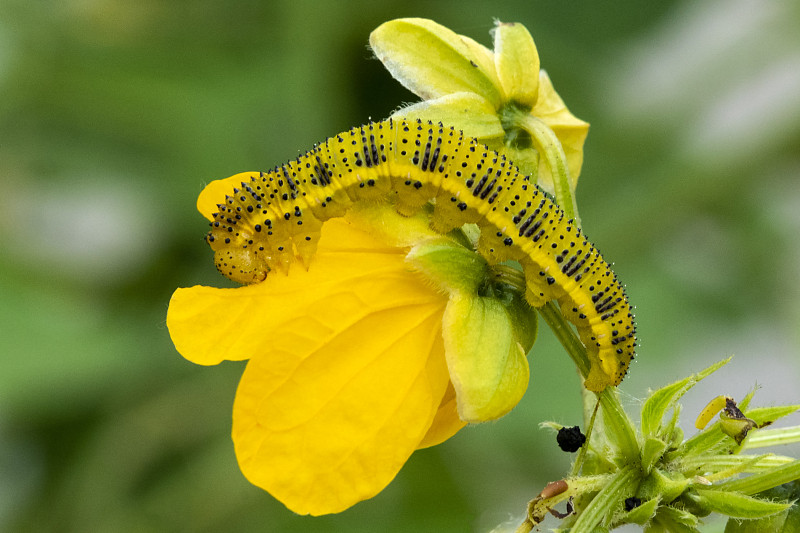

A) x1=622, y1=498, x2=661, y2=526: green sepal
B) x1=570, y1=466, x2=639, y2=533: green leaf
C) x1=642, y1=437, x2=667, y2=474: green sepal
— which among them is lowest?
x1=622, y1=498, x2=661, y2=526: green sepal

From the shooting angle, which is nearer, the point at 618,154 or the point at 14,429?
A: the point at 14,429

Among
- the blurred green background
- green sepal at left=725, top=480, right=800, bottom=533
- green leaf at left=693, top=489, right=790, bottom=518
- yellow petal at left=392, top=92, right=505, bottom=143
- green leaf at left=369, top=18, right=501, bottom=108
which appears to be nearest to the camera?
green leaf at left=693, top=489, right=790, bottom=518

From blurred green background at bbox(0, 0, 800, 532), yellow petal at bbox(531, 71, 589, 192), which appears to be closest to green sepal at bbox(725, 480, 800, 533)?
yellow petal at bbox(531, 71, 589, 192)

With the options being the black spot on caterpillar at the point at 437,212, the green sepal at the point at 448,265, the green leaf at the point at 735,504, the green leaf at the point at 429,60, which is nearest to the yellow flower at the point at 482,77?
the green leaf at the point at 429,60

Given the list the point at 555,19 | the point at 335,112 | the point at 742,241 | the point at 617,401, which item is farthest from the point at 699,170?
the point at 617,401

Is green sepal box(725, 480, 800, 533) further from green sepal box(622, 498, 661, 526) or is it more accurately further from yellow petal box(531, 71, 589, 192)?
yellow petal box(531, 71, 589, 192)

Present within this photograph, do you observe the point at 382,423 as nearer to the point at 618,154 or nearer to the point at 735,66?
the point at 618,154

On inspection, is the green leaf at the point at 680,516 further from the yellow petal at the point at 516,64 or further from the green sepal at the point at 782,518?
the yellow petal at the point at 516,64
